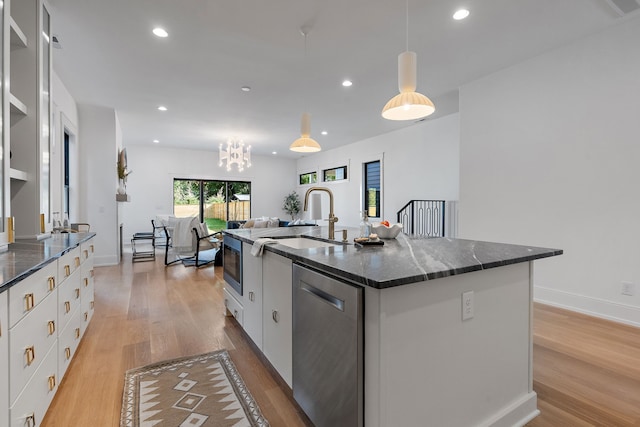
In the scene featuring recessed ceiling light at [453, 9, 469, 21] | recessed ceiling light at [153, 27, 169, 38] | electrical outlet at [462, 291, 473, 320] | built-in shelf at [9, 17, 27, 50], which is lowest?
electrical outlet at [462, 291, 473, 320]

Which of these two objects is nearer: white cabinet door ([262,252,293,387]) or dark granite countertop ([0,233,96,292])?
dark granite countertop ([0,233,96,292])

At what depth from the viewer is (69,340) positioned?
6.81 ft

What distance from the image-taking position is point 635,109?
111 inches

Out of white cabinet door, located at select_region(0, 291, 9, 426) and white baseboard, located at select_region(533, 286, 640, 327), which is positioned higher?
white cabinet door, located at select_region(0, 291, 9, 426)

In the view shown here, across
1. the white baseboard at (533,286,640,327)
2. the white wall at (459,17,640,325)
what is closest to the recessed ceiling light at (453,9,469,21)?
the white wall at (459,17,640,325)

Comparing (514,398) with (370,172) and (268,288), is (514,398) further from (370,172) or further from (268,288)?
(370,172)

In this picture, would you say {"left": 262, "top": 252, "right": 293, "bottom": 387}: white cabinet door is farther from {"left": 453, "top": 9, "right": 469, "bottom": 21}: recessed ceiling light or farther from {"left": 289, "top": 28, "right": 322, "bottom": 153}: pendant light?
{"left": 453, "top": 9, "right": 469, "bottom": 21}: recessed ceiling light

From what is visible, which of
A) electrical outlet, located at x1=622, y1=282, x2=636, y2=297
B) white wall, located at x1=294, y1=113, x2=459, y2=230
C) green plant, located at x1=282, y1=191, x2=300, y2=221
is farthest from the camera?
green plant, located at x1=282, y1=191, x2=300, y2=221

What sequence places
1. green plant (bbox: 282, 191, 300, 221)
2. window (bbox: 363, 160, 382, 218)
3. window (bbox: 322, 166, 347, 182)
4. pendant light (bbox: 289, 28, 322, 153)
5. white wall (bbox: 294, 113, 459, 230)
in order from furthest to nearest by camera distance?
green plant (bbox: 282, 191, 300, 221)
window (bbox: 322, 166, 347, 182)
window (bbox: 363, 160, 382, 218)
white wall (bbox: 294, 113, 459, 230)
pendant light (bbox: 289, 28, 322, 153)

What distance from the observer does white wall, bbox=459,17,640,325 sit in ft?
9.45

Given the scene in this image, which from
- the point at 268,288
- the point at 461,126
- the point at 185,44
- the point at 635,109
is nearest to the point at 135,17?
the point at 185,44

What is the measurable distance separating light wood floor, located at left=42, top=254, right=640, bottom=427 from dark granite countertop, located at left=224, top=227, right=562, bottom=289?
881 millimetres

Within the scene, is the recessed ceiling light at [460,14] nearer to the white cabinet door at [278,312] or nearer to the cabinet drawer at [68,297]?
the white cabinet door at [278,312]

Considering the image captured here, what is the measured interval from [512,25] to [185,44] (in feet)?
10.8
